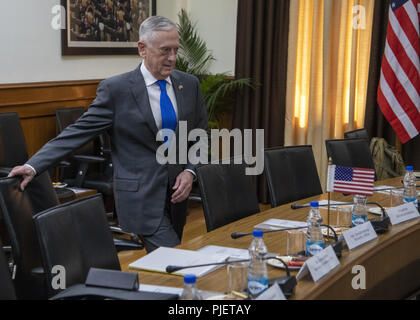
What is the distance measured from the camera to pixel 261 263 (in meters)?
2.04

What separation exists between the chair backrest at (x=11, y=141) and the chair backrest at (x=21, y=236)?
1.92 meters

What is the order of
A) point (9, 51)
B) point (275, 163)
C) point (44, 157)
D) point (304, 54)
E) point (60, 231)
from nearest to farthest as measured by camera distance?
point (60, 231) < point (44, 157) < point (275, 163) < point (9, 51) < point (304, 54)

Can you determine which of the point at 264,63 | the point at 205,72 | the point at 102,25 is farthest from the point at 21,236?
the point at 205,72

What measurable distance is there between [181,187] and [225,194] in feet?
0.99

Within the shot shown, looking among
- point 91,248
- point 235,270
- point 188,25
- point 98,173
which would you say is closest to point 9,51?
point 98,173

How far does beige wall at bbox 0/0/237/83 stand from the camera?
5324mm

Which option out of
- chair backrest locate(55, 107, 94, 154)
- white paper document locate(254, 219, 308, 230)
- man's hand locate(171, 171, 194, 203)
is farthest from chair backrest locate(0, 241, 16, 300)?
chair backrest locate(55, 107, 94, 154)

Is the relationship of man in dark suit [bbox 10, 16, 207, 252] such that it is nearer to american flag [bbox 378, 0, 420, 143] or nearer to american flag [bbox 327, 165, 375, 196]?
american flag [bbox 327, 165, 375, 196]

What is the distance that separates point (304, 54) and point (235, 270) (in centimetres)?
489

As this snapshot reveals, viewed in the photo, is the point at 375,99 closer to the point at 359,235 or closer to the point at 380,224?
the point at 380,224

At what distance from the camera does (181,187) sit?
321 centimetres

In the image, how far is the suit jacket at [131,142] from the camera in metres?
3.18

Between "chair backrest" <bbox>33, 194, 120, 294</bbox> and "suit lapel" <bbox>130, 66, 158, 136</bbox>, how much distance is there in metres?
0.63

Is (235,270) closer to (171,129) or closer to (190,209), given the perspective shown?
(171,129)
